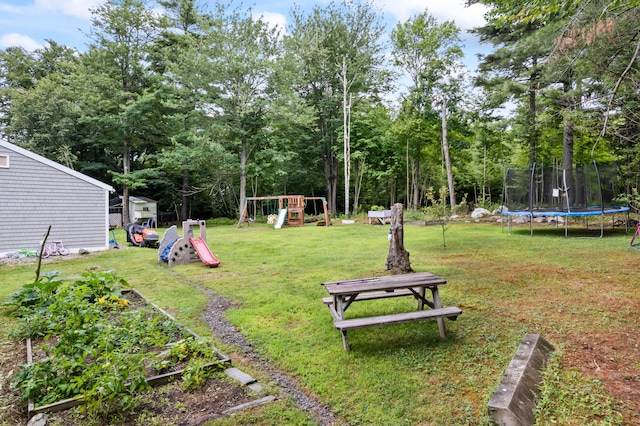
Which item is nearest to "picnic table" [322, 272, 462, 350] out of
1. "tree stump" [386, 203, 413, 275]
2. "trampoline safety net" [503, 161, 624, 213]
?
"tree stump" [386, 203, 413, 275]

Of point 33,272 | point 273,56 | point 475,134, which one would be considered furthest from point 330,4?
point 33,272

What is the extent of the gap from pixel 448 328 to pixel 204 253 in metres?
5.78

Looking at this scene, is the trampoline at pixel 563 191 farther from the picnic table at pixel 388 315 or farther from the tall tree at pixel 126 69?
the tall tree at pixel 126 69

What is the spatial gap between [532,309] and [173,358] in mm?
3768

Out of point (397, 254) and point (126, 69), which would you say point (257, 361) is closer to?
point (397, 254)

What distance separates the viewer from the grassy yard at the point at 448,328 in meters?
A: 2.33

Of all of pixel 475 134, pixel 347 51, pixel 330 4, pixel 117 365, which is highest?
pixel 330 4

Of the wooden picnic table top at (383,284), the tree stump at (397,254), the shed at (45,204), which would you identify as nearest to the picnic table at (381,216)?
the tree stump at (397,254)

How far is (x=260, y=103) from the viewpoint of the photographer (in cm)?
1811

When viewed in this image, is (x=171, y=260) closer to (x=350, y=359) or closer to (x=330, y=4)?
(x=350, y=359)

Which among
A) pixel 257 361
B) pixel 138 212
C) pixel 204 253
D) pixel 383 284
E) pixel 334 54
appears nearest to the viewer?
pixel 257 361

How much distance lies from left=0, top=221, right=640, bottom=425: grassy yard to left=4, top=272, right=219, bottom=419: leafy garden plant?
40 cm

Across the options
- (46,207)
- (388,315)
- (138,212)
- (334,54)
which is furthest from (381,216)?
(388,315)

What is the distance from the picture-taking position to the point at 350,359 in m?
3.03
